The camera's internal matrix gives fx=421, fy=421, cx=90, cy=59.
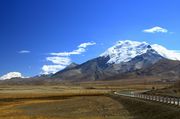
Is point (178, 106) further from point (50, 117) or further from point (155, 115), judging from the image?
point (50, 117)

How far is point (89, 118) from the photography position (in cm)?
4891

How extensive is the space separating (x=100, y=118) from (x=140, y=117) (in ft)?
18.5

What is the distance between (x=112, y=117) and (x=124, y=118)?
10.7 ft

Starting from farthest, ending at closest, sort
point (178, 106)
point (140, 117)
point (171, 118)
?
point (140, 117) → point (178, 106) → point (171, 118)

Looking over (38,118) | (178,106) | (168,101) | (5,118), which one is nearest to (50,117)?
(38,118)

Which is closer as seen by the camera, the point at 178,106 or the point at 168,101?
the point at 178,106

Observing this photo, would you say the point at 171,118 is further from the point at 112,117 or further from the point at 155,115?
the point at 112,117

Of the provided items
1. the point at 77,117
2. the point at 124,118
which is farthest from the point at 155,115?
the point at 77,117

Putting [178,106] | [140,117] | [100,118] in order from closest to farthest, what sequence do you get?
1. [178,106]
2. [140,117]
3. [100,118]

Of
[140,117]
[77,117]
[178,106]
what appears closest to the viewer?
[178,106]

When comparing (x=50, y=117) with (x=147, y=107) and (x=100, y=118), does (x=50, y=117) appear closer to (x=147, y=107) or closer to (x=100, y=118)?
(x=100, y=118)

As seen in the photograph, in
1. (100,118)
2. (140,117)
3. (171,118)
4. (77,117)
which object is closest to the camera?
(171,118)

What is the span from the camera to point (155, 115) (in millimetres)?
41375

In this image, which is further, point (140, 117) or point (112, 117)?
point (112, 117)
